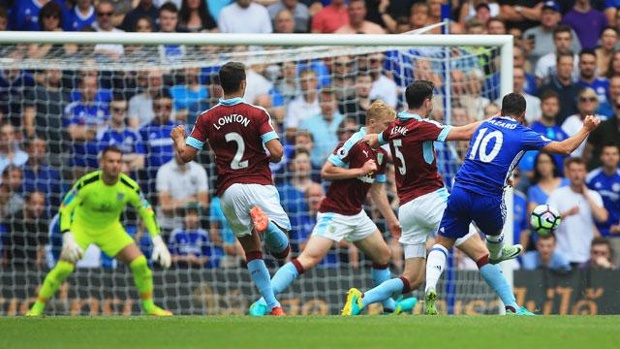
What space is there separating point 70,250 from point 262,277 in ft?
12.1

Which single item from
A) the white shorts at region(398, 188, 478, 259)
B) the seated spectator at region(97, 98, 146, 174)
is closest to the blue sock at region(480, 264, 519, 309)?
the white shorts at region(398, 188, 478, 259)

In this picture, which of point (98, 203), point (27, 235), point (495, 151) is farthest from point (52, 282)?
point (495, 151)

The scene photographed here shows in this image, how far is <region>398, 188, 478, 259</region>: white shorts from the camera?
41.8ft

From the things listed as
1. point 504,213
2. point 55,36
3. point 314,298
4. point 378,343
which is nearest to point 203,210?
point 314,298

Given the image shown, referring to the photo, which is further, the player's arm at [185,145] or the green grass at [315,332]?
the player's arm at [185,145]

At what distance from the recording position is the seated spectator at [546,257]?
17.0 m

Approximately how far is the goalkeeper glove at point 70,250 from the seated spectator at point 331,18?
484 centimetres

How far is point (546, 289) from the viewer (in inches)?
645

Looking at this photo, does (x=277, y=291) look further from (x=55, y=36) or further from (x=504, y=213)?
(x=55, y=36)

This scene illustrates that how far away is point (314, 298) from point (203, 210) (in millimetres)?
1838

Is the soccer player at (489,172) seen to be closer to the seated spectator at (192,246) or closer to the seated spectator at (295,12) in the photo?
the seated spectator at (192,246)

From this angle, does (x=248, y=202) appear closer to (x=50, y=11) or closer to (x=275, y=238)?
(x=275, y=238)

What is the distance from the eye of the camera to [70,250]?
50.7ft

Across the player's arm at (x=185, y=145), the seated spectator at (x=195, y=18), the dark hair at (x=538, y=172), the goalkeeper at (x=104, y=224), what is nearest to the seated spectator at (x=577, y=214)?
the dark hair at (x=538, y=172)
